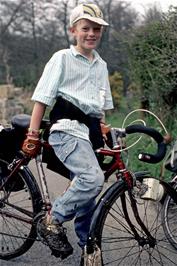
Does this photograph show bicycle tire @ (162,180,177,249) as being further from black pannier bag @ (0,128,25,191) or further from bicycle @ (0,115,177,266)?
black pannier bag @ (0,128,25,191)

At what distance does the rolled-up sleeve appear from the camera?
3.37 m

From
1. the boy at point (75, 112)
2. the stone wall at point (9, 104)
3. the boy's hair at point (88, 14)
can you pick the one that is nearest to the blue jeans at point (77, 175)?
the boy at point (75, 112)

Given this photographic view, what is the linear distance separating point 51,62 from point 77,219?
3.84 ft

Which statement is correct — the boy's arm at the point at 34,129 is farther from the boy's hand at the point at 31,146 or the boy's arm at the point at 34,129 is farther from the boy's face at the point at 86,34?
the boy's face at the point at 86,34

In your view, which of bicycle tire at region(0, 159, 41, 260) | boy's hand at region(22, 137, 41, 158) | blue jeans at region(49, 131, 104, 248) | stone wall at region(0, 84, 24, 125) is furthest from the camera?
stone wall at region(0, 84, 24, 125)

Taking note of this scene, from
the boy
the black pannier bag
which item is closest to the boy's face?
the boy

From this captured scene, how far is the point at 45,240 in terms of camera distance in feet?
11.8

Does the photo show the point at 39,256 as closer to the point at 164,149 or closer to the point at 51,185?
the point at 164,149

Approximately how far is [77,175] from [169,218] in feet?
3.69

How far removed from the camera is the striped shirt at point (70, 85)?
11.1 feet

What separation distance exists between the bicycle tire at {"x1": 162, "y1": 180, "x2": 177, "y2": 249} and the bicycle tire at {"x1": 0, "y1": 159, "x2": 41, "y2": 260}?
1.02 meters

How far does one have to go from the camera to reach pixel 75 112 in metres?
3.43

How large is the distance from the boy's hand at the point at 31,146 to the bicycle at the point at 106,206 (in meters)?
0.09

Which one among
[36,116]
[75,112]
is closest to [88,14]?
[75,112]
